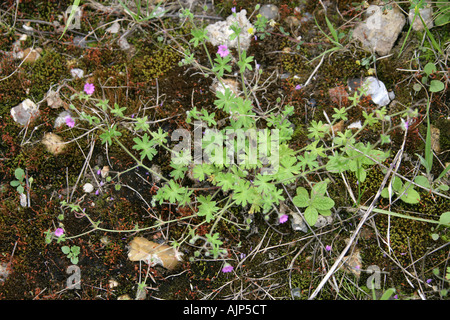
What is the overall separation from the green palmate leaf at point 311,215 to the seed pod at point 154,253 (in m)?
1.46

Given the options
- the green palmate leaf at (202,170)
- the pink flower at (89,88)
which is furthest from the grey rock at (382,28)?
the pink flower at (89,88)

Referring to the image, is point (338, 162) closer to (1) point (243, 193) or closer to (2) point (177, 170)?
(1) point (243, 193)

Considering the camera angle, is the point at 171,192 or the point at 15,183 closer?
the point at 171,192

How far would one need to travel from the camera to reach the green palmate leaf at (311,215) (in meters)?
3.85

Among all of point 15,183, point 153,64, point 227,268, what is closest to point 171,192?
point 227,268

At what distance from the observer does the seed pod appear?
394 cm

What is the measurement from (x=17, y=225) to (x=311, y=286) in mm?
3382

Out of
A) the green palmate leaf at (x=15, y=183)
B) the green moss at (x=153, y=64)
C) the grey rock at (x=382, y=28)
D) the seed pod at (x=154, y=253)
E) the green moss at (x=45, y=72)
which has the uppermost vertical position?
the grey rock at (x=382, y=28)

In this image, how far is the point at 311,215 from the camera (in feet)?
12.7

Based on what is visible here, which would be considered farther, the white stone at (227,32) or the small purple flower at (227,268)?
the white stone at (227,32)

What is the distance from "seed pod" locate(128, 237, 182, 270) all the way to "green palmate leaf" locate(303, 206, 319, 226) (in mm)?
1457

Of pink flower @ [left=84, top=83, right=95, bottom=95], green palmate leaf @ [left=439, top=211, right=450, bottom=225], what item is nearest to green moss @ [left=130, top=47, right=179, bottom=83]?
pink flower @ [left=84, top=83, right=95, bottom=95]

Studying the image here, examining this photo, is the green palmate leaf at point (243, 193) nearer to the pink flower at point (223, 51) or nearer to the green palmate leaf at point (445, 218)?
the pink flower at point (223, 51)

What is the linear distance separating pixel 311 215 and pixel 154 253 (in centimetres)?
177
